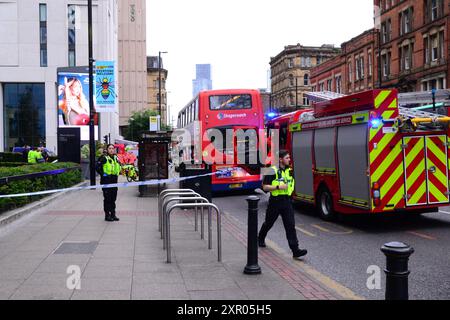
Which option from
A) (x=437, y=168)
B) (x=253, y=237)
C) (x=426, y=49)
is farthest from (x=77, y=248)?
(x=426, y=49)

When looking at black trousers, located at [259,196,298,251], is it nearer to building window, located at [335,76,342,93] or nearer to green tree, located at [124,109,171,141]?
building window, located at [335,76,342,93]

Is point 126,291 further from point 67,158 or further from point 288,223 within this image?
point 67,158

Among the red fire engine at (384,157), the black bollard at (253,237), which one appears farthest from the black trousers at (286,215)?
the red fire engine at (384,157)

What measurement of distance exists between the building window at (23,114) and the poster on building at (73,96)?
2707 centimetres

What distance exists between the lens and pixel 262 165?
2077cm

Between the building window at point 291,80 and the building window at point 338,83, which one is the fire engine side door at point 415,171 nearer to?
the building window at point 338,83

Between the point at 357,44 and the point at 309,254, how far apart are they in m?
49.5

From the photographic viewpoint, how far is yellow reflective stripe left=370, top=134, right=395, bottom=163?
1098 cm

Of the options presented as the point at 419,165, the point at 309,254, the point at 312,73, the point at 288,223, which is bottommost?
the point at 309,254

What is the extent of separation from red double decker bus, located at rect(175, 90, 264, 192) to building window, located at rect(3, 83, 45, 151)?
41531 millimetres

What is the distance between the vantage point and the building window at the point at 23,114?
57.3m

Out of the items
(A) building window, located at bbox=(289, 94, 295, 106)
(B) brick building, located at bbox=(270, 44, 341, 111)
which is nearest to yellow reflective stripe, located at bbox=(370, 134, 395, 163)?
(B) brick building, located at bbox=(270, 44, 341, 111)

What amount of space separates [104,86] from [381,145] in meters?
13.2
